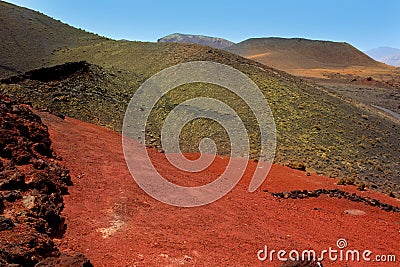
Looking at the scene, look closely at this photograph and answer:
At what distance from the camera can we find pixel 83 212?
7.30 meters

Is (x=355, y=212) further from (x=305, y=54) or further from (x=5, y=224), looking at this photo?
(x=305, y=54)

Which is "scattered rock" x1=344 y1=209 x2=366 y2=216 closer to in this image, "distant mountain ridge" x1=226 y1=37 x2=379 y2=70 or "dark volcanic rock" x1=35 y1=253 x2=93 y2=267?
"dark volcanic rock" x1=35 y1=253 x2=93 y2=267

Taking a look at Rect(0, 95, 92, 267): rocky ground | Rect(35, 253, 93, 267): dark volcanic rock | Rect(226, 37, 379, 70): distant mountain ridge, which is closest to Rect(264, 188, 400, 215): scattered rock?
Rect(0, 95, 92, 267): rocky ground

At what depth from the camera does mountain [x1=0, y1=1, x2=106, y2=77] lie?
4042 cm

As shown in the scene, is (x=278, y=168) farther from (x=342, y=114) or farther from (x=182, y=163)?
(x=342, y=114)

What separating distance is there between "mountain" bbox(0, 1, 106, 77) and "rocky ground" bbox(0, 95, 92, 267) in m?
28.3

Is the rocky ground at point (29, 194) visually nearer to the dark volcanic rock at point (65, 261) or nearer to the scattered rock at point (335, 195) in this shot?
the dark volcanic rock at point (65, 261)

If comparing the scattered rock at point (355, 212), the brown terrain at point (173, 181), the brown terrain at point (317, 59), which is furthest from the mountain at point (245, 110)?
the brown terrain at point (317, 59)

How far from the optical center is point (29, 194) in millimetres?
6680

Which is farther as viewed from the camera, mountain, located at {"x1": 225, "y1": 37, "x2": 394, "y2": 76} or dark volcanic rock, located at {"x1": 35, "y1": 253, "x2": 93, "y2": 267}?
mountain, located at {"x1": 225, "y1": 37, "x2": 394, "y2": 76}

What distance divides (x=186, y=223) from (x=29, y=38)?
2032 inches

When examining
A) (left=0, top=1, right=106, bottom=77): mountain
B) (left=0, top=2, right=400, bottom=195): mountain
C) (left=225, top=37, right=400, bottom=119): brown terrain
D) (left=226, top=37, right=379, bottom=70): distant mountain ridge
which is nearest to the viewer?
(left=0, top=2, right=400, bottom=195): mountain

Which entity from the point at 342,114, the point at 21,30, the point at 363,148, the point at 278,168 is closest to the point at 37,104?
the point at 278,168

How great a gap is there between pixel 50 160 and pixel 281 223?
6533 mm
